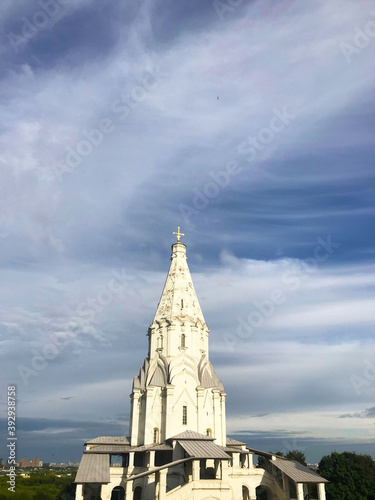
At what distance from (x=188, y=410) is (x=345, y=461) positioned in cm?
1335

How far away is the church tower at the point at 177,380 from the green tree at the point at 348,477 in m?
8.87

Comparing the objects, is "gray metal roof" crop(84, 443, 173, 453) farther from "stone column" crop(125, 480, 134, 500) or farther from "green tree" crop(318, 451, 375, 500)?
"green tree" crop(318, 451, 375, 500)

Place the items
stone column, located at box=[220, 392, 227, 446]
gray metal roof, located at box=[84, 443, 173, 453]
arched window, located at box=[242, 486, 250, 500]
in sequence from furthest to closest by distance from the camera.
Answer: stone column, located at box=[220, 392, 227, 446], arched window, located at box=[242, 486, 250, 500], gray metal roof, located at box=[84, 443, 173, 453]

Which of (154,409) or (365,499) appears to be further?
(154,409)

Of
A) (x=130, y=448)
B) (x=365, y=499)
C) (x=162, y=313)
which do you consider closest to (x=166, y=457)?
(x=130, y=448)

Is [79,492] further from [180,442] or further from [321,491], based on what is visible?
[321,491]

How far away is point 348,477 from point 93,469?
19.7 m

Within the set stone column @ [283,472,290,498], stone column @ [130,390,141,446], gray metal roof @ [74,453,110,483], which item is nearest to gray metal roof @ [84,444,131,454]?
gray metal roof @ [74,453,110,483]

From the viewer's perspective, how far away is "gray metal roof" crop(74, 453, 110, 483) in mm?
26656

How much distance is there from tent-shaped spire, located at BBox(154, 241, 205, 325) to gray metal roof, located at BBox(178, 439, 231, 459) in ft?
36.7

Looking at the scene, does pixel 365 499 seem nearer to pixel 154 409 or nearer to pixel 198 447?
pixel 198 447

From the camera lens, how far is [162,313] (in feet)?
126

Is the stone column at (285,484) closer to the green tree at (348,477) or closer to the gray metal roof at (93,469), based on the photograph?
the green tree at (348,477)

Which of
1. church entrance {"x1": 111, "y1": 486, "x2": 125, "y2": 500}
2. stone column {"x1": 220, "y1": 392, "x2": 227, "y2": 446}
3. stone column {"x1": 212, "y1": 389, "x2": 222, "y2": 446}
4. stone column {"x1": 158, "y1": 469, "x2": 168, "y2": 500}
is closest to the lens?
stone column {"x1": 158, "y1": 469, "x2": 168, "y2": 500}
